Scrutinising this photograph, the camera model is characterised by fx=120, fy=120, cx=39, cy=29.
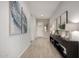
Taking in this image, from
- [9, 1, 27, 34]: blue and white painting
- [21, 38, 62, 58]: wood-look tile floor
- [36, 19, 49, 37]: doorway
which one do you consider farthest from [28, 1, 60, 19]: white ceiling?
[36, 19, 49, 37]: doorway

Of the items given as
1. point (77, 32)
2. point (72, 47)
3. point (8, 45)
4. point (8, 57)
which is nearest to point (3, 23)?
point (8, 45)

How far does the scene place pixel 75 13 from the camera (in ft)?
16.0

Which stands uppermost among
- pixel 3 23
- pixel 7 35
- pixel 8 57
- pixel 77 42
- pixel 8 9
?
pixel 8 9

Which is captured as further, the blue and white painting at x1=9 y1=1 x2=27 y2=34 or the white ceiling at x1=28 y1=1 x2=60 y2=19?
the white ceiling at x1=28 y1=1 x2=60 y2=19

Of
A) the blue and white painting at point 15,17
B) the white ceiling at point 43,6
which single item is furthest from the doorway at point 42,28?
the blue and white painting at point 15,17

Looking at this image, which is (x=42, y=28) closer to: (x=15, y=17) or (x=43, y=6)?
(x=43, y=6)

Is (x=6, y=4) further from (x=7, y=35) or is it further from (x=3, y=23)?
(x=7, y=35)

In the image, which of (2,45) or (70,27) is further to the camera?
(70,27)

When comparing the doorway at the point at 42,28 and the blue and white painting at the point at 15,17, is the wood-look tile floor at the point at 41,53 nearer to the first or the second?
the blue and white painting at the point at 15,17

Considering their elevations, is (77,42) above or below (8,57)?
above

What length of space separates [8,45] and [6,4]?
3.85 feet

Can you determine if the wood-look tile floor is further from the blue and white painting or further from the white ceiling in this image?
the white ceiling

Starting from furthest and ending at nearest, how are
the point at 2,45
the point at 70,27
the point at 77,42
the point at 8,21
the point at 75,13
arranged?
the point at 75,13 < the point at 70,27 < the point at 77,42 < the point at 8,21 < the point at 2,45

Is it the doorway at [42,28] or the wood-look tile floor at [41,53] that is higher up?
the doorway at [42,28]
